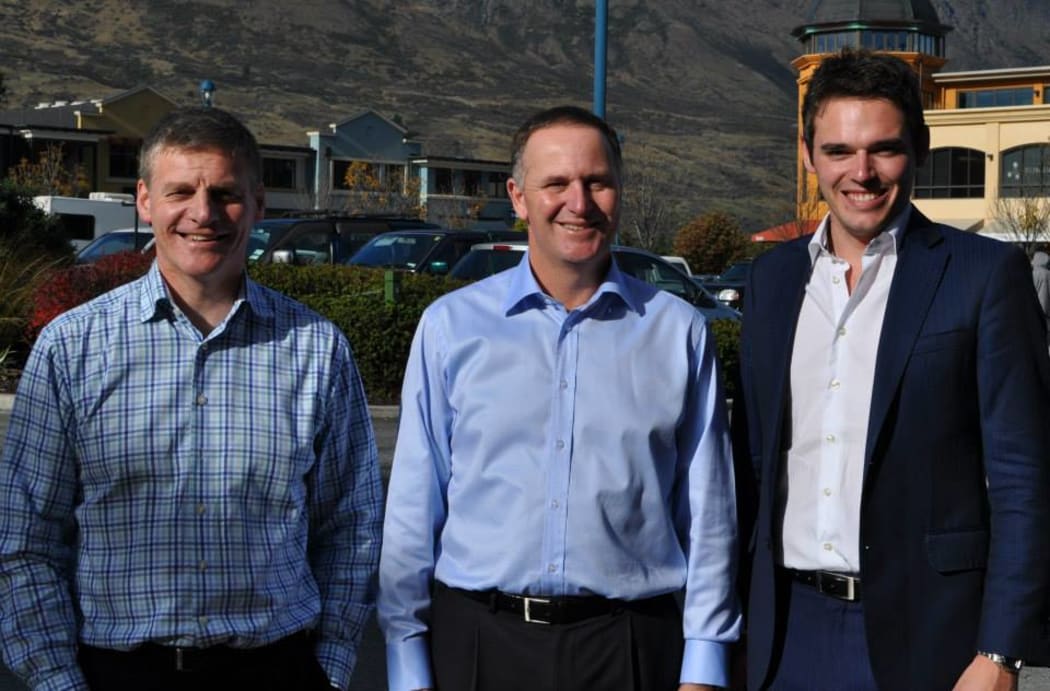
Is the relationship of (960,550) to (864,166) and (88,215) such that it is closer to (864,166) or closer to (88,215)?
(864,166)

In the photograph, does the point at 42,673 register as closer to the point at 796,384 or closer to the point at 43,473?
the point at 43,473

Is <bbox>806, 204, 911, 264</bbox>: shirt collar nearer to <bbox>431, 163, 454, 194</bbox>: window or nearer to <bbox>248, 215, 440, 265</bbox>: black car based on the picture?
<bbox>248, 215, 440, 265</bbox>: black car

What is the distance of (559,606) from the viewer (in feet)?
12.0

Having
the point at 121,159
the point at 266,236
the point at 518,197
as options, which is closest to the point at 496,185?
the point at 121,159

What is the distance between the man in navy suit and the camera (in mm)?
3578

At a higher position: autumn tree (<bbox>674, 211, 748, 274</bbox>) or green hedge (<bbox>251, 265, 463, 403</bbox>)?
autumn tree (<bbox>674, 211, 748, 274</bbox>)

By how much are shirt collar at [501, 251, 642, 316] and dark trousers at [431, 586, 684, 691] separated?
2.35ft

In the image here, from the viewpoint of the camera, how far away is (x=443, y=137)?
148 m

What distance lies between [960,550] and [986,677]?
11.5 inches

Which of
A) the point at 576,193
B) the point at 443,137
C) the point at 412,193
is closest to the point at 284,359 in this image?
the point at 576,193

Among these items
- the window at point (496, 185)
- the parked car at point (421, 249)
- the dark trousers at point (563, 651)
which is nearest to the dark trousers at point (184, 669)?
the dark trousers at point (563, 651)

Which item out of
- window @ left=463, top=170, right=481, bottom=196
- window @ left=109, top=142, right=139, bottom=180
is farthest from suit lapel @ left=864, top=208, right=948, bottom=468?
window @ left=463, top=170, right=481, bottom=196

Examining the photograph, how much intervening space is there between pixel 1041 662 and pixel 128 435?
2.14 meters

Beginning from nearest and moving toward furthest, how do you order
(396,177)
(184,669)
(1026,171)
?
(184,669), (1026,171), (396,177)
